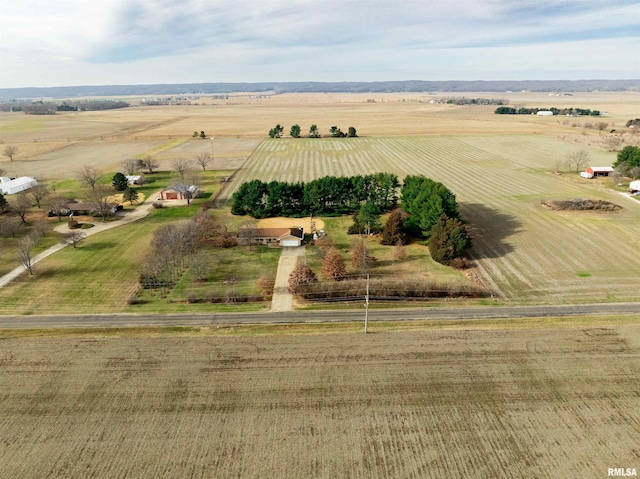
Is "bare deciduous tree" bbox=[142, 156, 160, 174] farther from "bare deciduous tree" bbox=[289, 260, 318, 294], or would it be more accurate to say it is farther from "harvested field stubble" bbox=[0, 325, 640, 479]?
"harvested field stubble" bbox=[0, 325, 640, 479]

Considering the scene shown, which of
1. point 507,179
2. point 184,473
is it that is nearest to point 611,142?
point 507,179

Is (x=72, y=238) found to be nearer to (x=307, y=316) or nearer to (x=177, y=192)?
(x=177, y=192)

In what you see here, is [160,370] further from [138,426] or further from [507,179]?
[507,179]

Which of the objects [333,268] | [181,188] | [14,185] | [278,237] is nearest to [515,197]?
[278,237]

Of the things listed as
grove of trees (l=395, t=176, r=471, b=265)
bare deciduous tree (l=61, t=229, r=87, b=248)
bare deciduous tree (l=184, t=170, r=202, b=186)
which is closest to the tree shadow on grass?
grove of trees (l=395, t=176, r=471, b=265)

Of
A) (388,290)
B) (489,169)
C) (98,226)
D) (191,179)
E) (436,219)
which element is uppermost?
(436,219)

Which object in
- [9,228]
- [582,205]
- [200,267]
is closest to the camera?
[200,267]
